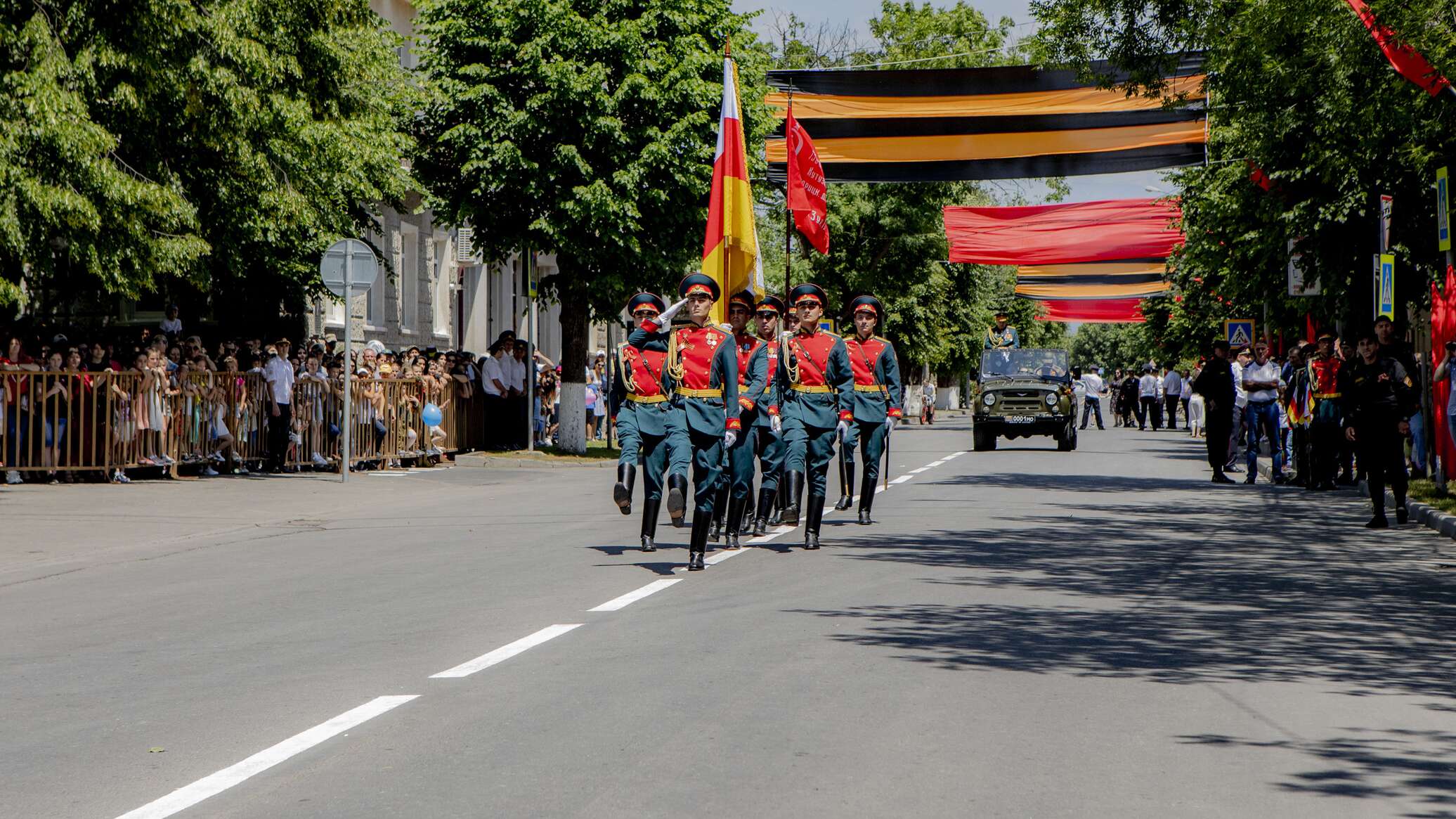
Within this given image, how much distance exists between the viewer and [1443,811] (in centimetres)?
515

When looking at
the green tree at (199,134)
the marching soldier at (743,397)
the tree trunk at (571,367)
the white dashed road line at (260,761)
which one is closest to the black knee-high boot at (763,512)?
the marching soldier at (743,397)

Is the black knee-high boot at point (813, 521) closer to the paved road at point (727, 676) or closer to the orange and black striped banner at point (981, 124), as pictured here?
the paved road at point (727, 676)

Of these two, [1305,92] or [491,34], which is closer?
[1305,92]

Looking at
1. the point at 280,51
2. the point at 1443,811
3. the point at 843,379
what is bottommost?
the point at 1443,811

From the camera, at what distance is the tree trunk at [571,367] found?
1160 inches

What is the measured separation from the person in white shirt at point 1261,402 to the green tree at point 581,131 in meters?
9.14

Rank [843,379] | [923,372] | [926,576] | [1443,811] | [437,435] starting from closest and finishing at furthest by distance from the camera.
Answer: [1443,811], [926,576], [843,379], [437,435], [923,372]

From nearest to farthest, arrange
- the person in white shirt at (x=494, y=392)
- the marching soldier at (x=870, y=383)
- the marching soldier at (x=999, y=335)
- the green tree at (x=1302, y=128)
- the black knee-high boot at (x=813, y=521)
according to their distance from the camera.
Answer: the black knee-high boot at (x=813, y=521) → the marching soldier at (x=870, y=383) → the green tree at (x=1302, y=128) → the person in white shirt at (x=494, y=392) → the marching soldier at (x=999, y=335)

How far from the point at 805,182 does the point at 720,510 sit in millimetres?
15426

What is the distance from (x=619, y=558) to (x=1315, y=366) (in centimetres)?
1093

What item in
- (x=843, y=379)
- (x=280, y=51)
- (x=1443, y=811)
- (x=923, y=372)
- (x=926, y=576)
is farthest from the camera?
(x=923, y=372)

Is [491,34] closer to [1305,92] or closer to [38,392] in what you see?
[38,392]

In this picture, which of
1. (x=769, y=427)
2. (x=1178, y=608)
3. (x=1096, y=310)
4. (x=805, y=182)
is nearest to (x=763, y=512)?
(x=769, y=427)

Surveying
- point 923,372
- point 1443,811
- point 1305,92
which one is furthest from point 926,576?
point 923,372
